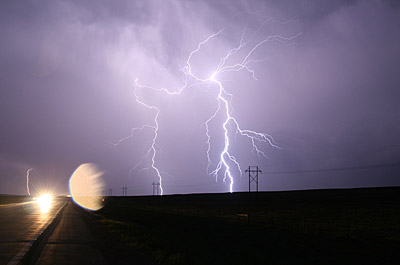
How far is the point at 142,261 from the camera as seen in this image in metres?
8.74

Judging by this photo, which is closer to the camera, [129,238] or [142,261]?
[142,261]

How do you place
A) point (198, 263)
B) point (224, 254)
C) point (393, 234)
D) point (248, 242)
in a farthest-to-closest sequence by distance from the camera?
point (393, 234) < point (248, 242) < point (224, 254) < point (198, 263)

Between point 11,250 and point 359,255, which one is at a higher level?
point 11,250

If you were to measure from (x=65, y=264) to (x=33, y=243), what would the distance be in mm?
3595

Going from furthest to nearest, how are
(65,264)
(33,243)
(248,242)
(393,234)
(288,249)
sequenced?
(393,234)
(248,242)
(288,249)
(33,243)
(65,264)

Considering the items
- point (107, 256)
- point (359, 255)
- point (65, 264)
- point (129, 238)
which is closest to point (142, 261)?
point (107, 256)

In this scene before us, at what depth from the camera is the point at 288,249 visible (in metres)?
13.3

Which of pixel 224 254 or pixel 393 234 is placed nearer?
pixel 224 254

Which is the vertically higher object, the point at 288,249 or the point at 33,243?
the point at 33,243

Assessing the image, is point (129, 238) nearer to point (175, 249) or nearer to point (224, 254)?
point (175, 249)

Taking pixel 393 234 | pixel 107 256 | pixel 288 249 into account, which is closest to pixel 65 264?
pixel 107 256

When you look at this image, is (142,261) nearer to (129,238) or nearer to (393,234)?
(129,238)

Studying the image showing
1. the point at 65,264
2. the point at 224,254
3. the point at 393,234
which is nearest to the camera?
the point at 65,264

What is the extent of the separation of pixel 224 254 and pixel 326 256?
12.9ft
